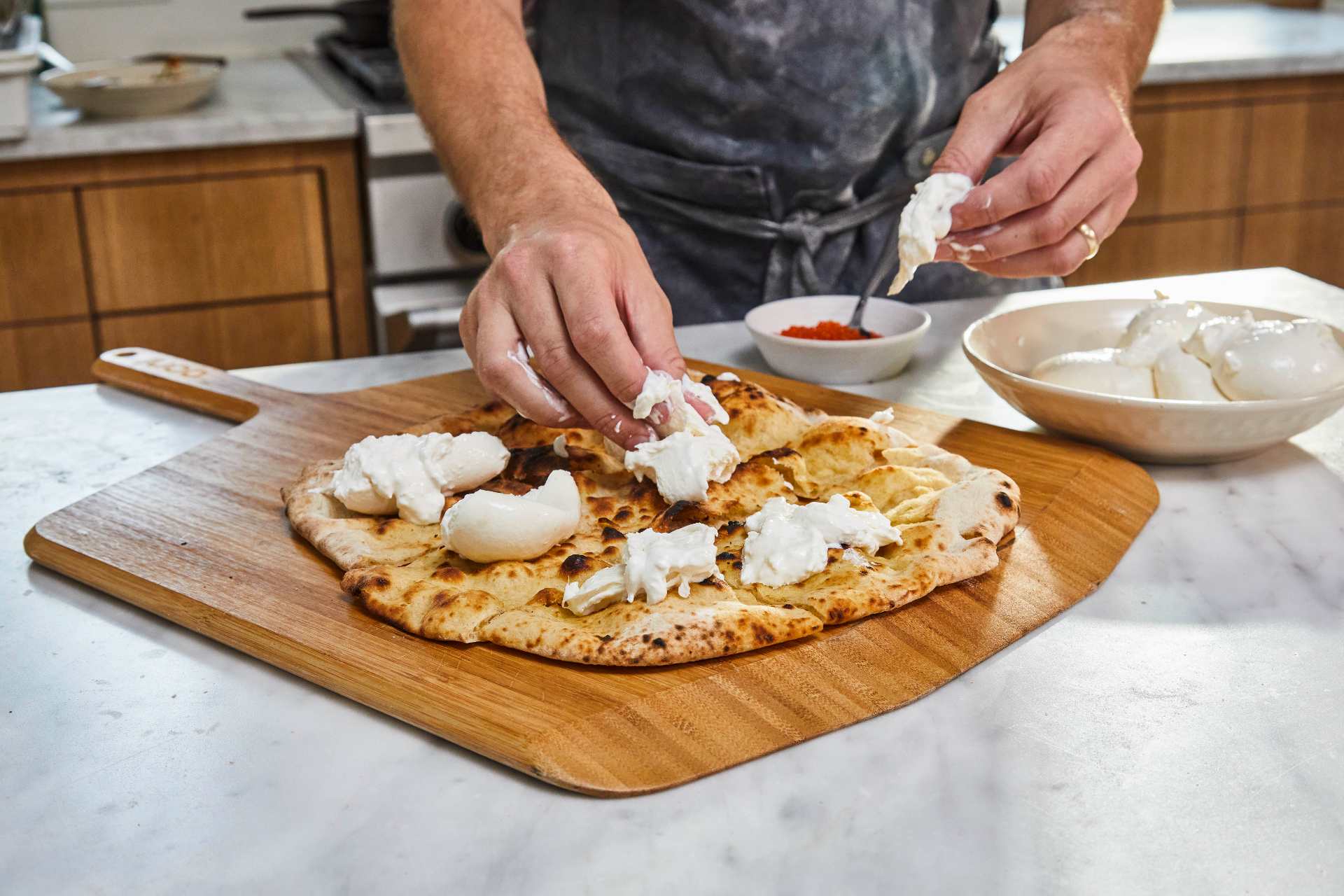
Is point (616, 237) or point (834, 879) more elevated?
point (616, 237)

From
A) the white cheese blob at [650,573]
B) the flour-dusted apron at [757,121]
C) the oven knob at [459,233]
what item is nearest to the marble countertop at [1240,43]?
the oven knob at [459,233]

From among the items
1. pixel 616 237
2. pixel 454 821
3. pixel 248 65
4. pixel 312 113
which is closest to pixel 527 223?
pixel 616 237

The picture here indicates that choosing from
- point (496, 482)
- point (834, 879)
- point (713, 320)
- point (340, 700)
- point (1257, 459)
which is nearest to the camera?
point (834, 879)

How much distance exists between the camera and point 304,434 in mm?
1296

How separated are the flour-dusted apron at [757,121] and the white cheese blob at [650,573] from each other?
86cm

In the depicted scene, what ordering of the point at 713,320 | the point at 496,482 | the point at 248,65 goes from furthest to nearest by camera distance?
the point at 248,65
the point at 713,320
the point at 496,482

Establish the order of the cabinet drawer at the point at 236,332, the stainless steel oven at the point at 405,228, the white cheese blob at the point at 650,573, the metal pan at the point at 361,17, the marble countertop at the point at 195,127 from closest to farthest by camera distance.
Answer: the white cheese blob at the point at 650,573 < the marble countertop at the point at 195,127 < the stainless steel oven at the point at 405,228 < the cabinet drawer at the point at 236,332 < the metal pan at the point at 361,17

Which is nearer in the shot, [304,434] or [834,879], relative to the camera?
[834,879]

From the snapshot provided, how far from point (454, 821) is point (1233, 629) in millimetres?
582

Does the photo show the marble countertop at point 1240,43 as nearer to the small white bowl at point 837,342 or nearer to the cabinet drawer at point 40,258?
the small white bowl at point 837,342

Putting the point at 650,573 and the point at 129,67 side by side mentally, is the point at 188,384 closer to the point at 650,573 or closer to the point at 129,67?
the point at 650,573

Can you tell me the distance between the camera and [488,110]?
4.64 feet

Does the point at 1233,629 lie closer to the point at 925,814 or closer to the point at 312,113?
the point at 925,814

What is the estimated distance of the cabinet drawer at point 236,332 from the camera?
262 centimetres
